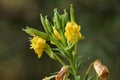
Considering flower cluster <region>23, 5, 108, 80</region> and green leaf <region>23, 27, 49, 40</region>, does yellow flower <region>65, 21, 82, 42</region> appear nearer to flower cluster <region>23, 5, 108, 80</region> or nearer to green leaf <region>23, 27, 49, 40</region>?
flower cluster <region>23, 5, 108, 80</region>

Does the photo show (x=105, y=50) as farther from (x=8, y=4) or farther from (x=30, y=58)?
(x=8, y=4)

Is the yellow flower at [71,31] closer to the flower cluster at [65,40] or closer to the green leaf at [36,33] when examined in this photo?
the flower cluster at [65,40]

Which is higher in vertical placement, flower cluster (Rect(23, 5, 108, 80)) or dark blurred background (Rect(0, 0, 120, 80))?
flower cluster (Rect(23, 5, 108, 80))

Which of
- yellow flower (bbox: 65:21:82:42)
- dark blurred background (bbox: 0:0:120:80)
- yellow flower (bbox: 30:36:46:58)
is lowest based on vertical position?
dark blurred background (bbox: 0:0:120:80)

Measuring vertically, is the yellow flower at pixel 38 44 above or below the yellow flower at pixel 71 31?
below

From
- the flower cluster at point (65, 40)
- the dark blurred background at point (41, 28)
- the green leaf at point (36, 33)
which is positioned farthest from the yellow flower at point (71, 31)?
the dark blurred background at point (41, 28)

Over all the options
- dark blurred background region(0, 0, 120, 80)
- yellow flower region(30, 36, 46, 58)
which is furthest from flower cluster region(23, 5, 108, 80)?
dark blurred background region(0, 0, 120, 80)

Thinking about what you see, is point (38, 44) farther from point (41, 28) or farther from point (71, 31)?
point (41, 28)

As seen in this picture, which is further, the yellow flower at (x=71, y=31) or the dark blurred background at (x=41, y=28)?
the dark blurred background at (x=41, y=28)

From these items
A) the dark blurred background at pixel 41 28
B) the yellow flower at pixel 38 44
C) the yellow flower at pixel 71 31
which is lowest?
the dark blurred background at pixel 41 28
